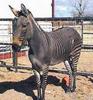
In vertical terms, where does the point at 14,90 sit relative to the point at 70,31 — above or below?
below

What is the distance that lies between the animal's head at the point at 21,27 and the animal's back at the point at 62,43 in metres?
0.89

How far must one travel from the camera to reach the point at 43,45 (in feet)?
Result: 24.4

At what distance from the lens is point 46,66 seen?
7453 millimetres

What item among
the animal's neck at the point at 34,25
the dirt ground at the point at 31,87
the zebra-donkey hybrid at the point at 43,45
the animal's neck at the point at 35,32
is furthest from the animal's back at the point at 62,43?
the dirt ground at the point at 31,87

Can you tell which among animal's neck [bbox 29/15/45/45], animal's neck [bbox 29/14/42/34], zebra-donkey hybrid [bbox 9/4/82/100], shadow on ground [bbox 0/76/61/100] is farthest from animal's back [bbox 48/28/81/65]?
shadow on ground [bbox 0/76/61/100]

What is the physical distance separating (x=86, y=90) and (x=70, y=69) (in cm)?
63

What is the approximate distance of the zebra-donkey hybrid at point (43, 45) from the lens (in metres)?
7.00

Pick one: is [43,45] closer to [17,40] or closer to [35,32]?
[35,32]

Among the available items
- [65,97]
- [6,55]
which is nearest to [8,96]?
[65,97]

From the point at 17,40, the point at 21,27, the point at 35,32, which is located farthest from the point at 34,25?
the point at 17,40

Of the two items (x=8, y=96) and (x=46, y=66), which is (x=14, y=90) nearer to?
(x=8, y=96)

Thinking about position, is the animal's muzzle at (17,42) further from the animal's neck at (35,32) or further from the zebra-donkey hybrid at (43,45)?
the animal's neck at (35,32)

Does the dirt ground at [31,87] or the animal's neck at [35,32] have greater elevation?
the animal's neck at [35,32]

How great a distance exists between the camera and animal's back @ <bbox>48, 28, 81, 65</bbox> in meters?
7.84
